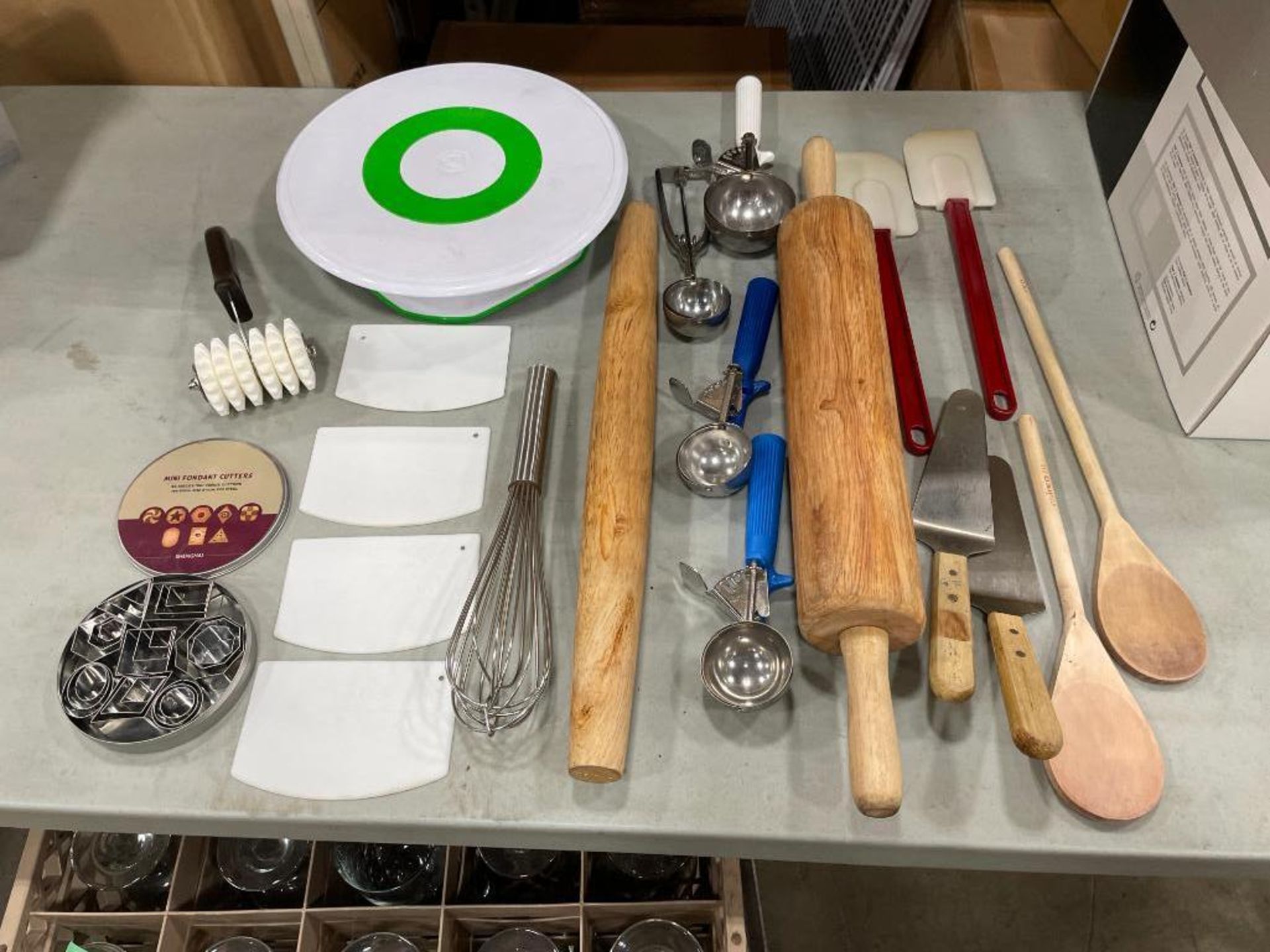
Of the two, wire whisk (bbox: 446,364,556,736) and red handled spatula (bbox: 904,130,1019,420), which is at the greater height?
red handled spatula (bbox: 904,130,1019,420)

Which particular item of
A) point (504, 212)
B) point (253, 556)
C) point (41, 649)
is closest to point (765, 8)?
point (504, 212)

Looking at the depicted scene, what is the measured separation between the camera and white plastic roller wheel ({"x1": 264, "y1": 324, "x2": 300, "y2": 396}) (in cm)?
69

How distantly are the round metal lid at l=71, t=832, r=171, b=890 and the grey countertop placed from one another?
12.3 inches

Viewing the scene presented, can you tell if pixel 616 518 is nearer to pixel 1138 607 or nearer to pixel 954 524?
pixel 954 524

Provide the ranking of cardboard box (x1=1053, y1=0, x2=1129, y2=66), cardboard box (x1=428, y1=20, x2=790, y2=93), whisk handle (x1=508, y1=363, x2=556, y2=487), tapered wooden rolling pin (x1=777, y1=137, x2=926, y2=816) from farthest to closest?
cardboard box (x1=428, y1=20, x2=790, y2=93)
cardboard box (x1=1053, y1=0, x2=1129, y2=66)
whisk handle (x1=508, y1=363, x2=556, y2=487)
tapered wooden rolling pin (x1=777, y1=137, x2=926, y2=816)

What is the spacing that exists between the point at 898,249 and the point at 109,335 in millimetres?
672

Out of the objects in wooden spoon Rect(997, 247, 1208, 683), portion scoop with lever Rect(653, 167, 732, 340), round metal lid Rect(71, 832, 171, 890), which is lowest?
round metal lid Rect(71, 832, 171, 890)

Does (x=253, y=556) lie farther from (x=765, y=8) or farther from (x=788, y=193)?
(x=765, y=8)

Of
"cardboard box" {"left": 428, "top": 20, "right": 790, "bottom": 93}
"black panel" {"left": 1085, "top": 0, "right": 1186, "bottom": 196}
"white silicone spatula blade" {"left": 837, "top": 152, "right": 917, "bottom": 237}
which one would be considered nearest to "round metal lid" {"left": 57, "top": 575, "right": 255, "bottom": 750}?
"white silicone spatula blade" {"left": 837, "top": 152, "right": 917, "bottom": 237}

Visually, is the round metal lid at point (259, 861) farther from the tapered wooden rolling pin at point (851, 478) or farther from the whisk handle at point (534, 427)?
the tapered wooden rolling pin at point (851, 478)

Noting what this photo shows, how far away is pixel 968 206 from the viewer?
0.81 meters

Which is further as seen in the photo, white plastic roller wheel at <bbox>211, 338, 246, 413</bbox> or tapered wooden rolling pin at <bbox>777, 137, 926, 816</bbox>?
white plastic roller wheel at <bbox>211, 338, 246, 413</bbox>

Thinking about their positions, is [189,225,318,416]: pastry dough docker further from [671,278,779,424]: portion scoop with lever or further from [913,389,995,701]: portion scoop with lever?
[913,389,995,701]: portion scoop with lever

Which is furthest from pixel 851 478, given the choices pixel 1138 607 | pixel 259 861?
pixel 259 861
